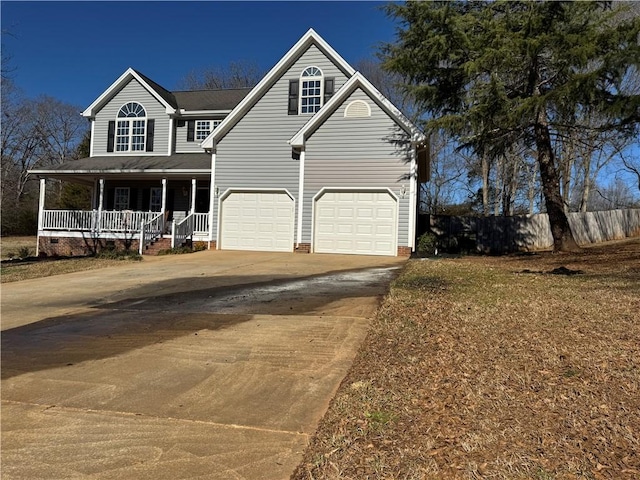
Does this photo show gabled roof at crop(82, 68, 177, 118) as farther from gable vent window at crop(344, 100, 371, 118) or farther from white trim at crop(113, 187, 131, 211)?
gable vent window at crop(344, 100, 371, 118)

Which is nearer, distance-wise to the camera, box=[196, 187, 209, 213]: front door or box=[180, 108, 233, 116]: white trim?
box=[196, 187, 209, 213]: front door

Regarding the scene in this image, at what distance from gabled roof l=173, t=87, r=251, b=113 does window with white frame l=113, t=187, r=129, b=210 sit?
185 inches

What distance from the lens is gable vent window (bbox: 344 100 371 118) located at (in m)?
14.7

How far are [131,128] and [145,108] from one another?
1152 millimetres

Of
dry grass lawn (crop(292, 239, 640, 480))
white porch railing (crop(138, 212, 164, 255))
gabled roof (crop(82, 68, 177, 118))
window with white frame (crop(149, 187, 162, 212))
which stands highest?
gabled roof (crop(82, 68, 177, 118))

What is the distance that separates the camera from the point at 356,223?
48.5ft

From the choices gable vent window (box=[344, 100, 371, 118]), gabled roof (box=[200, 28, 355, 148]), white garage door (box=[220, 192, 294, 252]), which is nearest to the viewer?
gable vent window (box=[344, 100, 371, 118])

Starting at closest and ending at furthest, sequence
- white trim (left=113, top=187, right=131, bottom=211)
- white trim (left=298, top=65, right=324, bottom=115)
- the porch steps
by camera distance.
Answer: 1. white trim (left=298, top=65, right=324, bottom=115)
2. the porch steps
3. white trim (left=113, top=187, right=131, bottom=211)

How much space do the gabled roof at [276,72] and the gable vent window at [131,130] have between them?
5605 mm

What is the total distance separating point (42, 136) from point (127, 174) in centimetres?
3286

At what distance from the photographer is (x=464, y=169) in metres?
34.2

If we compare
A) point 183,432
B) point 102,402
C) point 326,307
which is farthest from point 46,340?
point 326,307

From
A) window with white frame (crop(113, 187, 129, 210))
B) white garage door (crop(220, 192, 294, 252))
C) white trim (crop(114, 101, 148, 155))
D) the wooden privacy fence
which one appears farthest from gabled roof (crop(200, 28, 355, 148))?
the wooden privacy fence

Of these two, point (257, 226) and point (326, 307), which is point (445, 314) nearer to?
point (326, 307)
